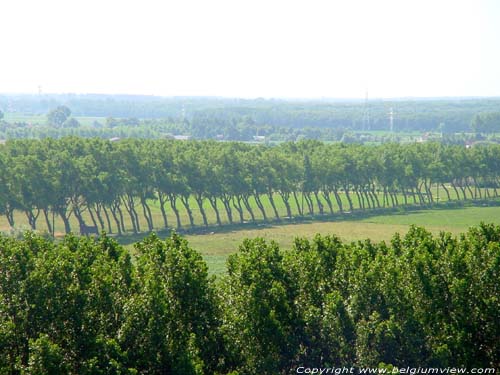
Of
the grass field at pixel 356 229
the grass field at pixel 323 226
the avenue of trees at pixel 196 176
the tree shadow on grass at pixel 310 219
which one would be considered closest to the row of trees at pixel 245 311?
the grass field at pixel 356 229

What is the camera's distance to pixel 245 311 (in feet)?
119

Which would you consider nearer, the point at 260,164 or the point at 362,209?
the point at 260,164

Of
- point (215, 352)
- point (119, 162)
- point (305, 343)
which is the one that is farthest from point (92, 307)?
point (119, 162)

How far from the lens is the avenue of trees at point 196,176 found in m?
104

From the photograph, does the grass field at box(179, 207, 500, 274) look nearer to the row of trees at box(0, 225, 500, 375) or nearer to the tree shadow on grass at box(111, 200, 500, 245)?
the tree shadow on grass at box(111, 200, 500, 245)

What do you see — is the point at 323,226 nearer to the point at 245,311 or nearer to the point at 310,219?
the point at 310,219

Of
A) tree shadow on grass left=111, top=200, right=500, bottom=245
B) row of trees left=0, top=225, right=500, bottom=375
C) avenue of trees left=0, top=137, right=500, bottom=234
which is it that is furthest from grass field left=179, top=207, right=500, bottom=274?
row of trees left=0, top=225, right=500, bottom=375

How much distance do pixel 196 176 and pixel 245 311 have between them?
82555mm

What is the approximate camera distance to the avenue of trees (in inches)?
4097

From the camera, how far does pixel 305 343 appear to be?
37500 mm

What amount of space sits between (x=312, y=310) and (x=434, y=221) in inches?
3550

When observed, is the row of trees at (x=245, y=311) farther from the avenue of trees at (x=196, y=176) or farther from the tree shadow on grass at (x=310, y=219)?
the tree shadow on grass at (x=310, y=219)

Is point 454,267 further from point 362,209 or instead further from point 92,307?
point 362,209

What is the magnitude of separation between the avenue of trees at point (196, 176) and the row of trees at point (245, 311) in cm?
6531
